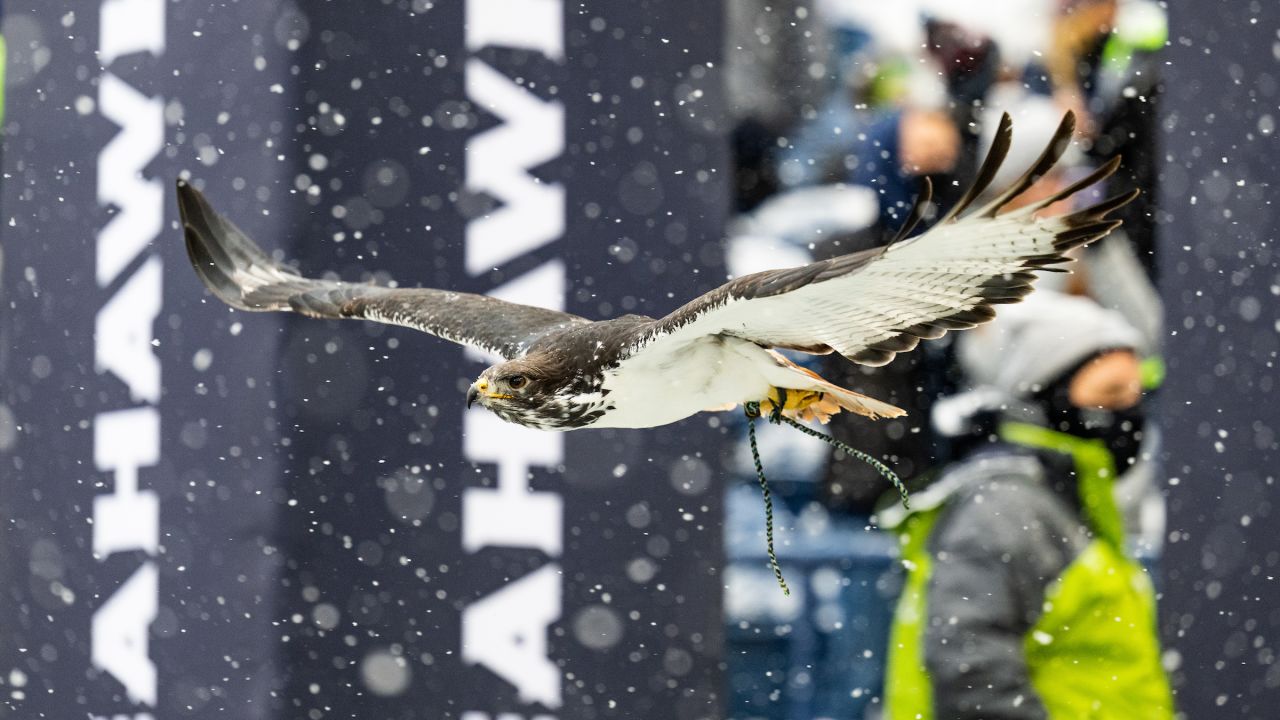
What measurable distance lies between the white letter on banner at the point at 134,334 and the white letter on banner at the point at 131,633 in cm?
38

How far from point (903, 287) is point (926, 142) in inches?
61.2

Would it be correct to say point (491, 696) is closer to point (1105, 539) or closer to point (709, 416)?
point (709, 416)

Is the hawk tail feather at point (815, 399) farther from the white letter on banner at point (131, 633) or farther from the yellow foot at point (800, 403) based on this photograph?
the white letter on banner at point (131, 633)

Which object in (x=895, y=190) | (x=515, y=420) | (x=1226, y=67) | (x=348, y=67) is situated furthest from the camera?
(x=1226, y=67)

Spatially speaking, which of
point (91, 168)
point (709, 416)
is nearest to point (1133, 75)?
point (709, 416)

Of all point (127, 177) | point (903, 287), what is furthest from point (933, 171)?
point (127, 177)

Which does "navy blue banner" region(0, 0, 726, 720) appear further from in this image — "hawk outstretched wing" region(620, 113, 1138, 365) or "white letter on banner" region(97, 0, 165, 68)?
"hawk outstretched wing" region(620, 113, 1138, 365)

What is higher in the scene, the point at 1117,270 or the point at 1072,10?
the point at 1072,10

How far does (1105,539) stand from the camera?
2.53 metres

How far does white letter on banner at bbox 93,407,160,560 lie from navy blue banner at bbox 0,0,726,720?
0.06 feet

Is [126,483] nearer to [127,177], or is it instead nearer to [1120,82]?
[127,177]

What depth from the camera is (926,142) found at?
101 inches

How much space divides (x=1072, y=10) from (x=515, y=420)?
1.90m

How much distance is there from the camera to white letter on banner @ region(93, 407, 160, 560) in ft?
8.31
